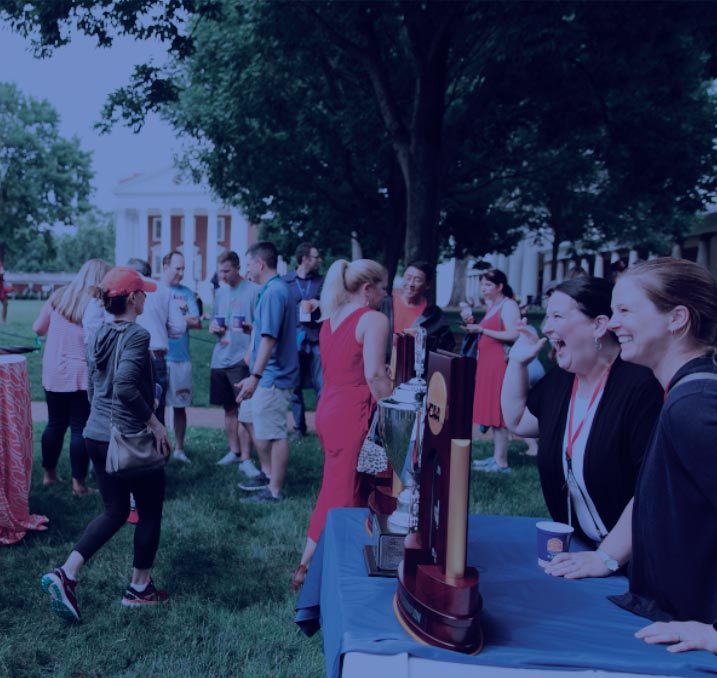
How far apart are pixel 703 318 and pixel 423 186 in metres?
9.63

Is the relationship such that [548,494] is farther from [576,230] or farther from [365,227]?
[576,230]

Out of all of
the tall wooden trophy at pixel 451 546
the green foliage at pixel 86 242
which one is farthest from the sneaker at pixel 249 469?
the green foliage at pixel 86 242

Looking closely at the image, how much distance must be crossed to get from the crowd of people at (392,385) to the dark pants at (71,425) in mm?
15

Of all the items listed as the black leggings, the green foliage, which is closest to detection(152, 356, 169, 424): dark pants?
the black leggings

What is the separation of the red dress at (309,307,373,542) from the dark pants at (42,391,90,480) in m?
2.69

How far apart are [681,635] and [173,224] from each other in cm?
8094

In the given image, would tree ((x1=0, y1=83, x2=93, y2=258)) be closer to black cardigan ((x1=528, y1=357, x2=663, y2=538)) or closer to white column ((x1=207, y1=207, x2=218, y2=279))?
white column ((x1=207, y1=207, x2=218, y2=279))

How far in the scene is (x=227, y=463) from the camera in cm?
685

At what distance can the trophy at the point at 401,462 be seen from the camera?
1.96 meters

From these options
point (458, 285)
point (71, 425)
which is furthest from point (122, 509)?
point (458, 285)

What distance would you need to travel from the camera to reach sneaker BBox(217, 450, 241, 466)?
22.4 feet

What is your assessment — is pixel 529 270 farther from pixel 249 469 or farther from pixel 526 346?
pixel 526 346

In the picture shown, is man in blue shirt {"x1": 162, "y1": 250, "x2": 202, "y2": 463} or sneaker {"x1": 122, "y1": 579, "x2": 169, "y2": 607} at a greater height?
man in blue shirt {"x1": 162, "y1": 250, "x2": 202, "y2": 463}

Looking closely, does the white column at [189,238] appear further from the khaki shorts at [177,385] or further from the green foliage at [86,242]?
the khaki shorts at [177,385]
